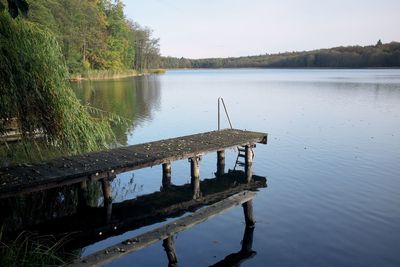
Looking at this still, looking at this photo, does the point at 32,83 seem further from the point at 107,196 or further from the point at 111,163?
the point at 107,196

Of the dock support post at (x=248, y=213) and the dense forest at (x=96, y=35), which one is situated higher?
the dense forest at (x=96, y=35)

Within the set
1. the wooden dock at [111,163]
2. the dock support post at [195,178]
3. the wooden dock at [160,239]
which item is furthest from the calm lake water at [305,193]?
the wooden dock at [111,163]

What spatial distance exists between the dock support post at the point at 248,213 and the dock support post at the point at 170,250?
8.82ft

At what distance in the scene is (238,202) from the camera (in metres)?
9.48

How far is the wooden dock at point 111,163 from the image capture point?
32.2ft

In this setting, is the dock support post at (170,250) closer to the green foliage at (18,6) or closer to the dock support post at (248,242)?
the dock support post at (248,242)

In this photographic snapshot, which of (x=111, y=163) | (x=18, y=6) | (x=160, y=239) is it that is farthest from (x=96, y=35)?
(x=18, y=6)

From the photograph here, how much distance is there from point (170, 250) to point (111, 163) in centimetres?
456

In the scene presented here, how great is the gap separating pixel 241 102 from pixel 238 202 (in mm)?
34290

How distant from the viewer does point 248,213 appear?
10445mm

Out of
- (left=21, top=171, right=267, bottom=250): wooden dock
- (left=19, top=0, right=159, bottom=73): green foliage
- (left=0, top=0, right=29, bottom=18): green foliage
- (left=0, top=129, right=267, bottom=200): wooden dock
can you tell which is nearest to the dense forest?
(left=19, top=0, right=159, bottom=73): green foliage

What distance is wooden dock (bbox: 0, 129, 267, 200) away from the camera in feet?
32.2

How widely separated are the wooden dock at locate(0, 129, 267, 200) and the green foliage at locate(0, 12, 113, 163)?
0.75 metres

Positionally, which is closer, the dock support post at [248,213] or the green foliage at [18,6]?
the green foliage at [18,6]
